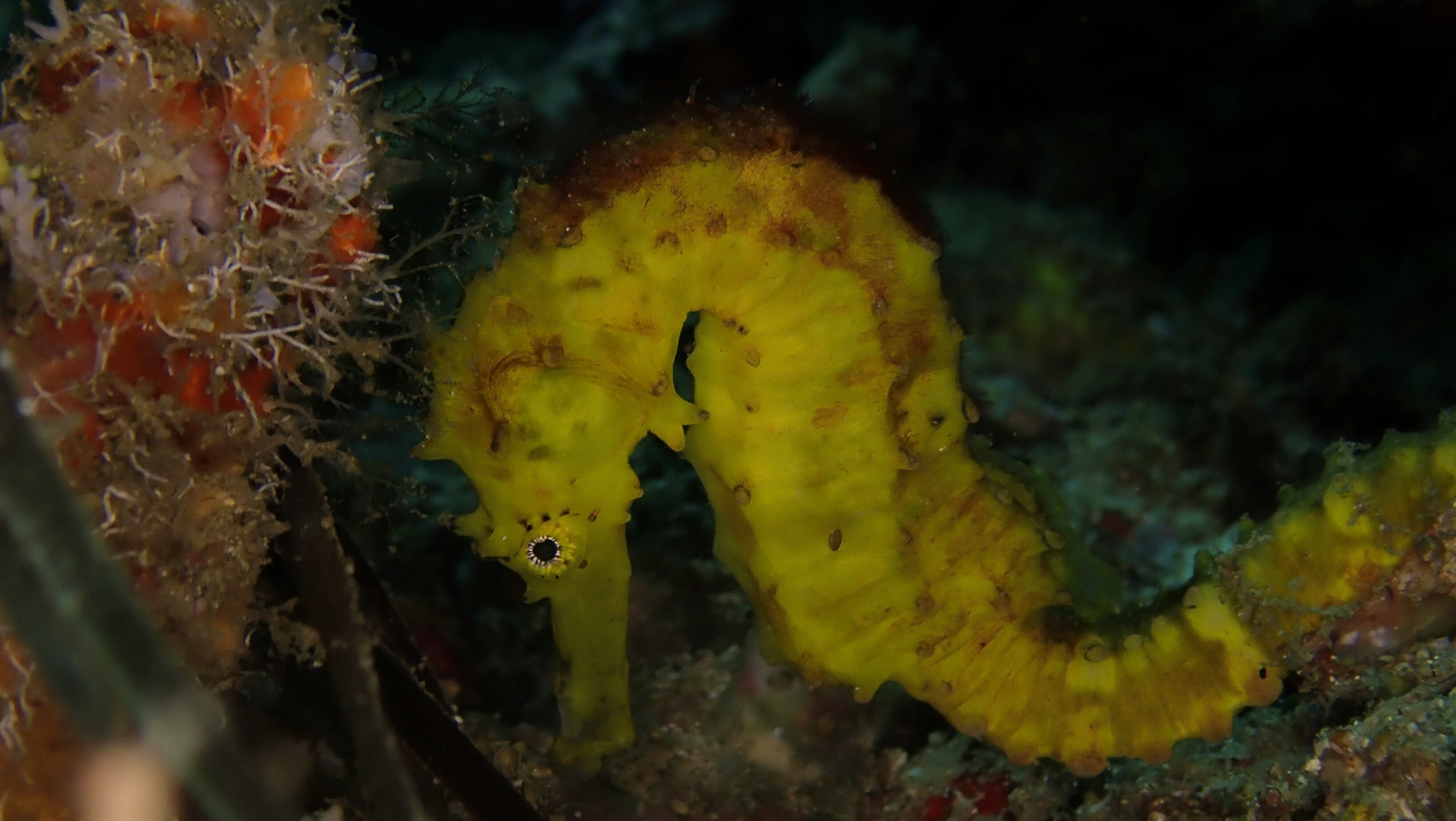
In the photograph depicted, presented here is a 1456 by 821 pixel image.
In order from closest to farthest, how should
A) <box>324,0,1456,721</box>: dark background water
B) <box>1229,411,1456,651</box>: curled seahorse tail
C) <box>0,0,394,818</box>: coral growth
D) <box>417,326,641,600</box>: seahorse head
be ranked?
1. <box>0,0,394,818</box>: coral growth
2. <box>417,326,641,600</box>: seahorse head
3. <box>1229,411,1456,651</box>: curled seahorse tail
4. <box>324,0,1456,721</box>: dark background water

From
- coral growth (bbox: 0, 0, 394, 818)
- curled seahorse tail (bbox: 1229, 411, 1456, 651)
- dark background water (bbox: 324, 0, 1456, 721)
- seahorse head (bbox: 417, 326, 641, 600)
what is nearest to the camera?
coral growth (bbox: 0, 0, 394, 818)

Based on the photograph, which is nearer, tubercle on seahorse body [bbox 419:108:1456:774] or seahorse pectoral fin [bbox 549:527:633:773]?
tubercle on seahorse body [bbox 419:108:1456:774]

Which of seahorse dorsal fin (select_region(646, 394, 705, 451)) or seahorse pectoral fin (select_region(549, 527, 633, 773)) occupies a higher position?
seahorse dorsal fin (select_region(646, 394, 705, 451))

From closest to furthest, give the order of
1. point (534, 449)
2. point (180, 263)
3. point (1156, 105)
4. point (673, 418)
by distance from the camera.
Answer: point (180, 263) → point (534, 449) → point (673, 418) → point (1156, 105)

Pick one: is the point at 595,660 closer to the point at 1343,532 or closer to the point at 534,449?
the point at 534,449

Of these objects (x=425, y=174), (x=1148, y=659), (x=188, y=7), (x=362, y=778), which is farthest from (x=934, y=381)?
(x=188, y=7)

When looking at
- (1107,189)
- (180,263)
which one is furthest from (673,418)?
(1107,189)

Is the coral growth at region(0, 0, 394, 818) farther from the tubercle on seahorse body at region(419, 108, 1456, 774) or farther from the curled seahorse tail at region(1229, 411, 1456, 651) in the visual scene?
the curled seahorse tail at region(1229, 411, 1456, 651)

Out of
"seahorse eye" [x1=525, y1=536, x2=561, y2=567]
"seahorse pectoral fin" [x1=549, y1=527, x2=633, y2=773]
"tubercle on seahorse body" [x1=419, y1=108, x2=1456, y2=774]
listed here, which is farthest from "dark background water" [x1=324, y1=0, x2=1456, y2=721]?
"seahorse eye" [x1=525, y1=536, x2=561, y2=567]

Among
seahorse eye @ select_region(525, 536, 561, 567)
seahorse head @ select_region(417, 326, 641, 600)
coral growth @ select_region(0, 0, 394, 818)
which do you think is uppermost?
coral growth @ select_region(0, 0, 394, 818)
